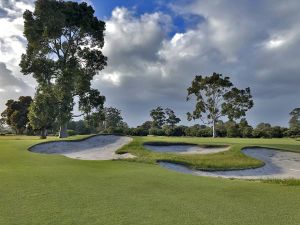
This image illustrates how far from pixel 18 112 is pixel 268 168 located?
3003 inches

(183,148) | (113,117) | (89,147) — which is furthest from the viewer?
(113,117)

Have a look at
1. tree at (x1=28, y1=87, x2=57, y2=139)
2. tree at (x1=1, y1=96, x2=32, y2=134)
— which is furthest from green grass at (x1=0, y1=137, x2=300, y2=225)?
tree at (x1=1, y1=96, x2=32, y2=134)

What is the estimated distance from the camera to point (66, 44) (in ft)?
147

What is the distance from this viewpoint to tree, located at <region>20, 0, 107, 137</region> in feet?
140

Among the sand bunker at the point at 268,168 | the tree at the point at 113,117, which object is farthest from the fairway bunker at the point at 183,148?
the tree at the point at 113,117

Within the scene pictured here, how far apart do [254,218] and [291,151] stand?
2253 cm

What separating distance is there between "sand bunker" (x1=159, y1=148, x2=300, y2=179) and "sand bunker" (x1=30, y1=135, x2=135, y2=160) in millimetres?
6779

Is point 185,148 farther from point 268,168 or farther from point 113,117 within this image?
point 113,117

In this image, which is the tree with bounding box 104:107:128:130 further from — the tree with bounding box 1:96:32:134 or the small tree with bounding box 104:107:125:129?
the tree with bounding box 1:96:32:134

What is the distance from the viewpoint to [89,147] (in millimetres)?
31219

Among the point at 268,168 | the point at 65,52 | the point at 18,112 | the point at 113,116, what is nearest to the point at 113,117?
the point at 113,116

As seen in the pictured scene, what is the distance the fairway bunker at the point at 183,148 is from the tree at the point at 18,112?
65471mm

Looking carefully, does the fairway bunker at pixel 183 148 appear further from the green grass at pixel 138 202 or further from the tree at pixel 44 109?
the tree at pixel 44 109

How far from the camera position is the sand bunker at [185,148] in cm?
2833
